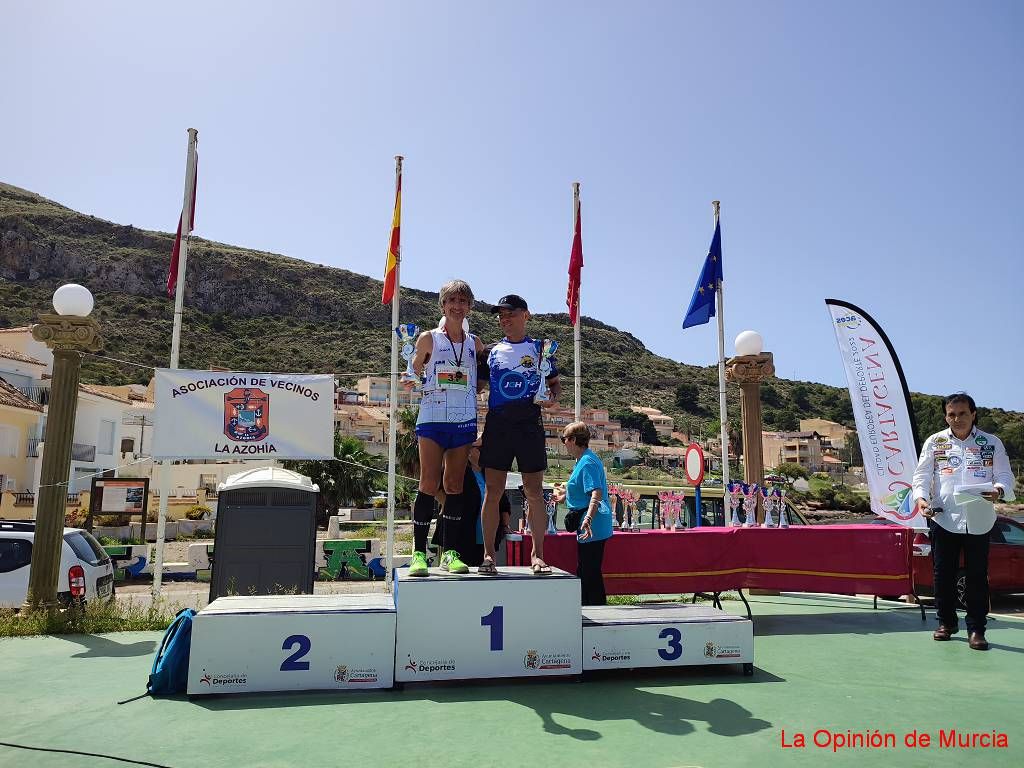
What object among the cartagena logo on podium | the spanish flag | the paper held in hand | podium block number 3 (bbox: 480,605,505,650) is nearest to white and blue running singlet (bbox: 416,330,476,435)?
podium block number 3 (bbox: 480,605,505,650)

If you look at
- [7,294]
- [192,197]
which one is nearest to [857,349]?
[192,197]

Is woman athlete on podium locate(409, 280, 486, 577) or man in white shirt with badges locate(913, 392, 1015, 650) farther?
man in white shirt with badges locate(913, 392, 1015, 650)

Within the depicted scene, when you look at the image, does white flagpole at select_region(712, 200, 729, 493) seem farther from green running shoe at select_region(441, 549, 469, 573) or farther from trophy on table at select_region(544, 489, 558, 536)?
green running shoe at select_region(441, 549, 469, 573)

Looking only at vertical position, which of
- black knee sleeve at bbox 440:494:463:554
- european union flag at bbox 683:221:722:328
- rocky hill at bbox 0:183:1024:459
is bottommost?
black knee sleeve at bbox 440:494:463:554

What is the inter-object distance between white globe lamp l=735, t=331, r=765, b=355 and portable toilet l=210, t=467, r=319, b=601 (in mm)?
5737

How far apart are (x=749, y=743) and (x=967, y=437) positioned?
360cm

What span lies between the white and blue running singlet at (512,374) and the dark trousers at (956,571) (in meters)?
3.49

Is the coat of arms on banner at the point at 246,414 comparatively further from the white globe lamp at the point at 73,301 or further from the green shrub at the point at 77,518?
the green shrub at the point at 77,518

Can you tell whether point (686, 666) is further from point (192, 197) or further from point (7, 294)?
point (7, 294)

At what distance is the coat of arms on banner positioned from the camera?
8.07 m

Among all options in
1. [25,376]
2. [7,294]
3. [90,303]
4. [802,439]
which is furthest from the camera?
[802,439]

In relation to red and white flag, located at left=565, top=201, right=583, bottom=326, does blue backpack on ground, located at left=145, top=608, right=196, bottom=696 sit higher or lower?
lower

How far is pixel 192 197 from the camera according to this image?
9156 mm

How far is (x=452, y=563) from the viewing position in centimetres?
448
